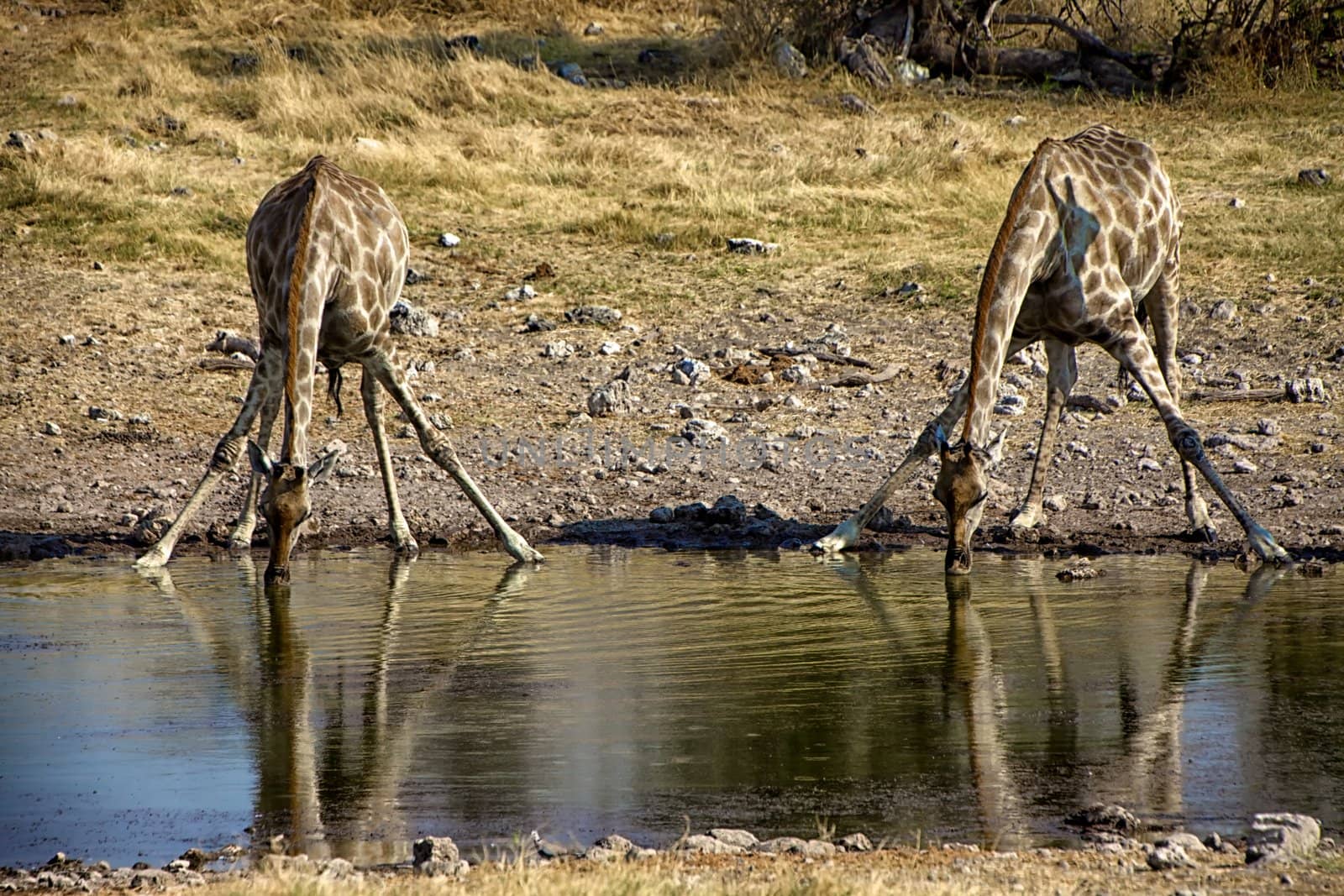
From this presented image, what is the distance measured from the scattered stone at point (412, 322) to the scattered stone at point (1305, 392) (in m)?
6.36

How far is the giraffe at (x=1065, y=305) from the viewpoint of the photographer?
8.10m

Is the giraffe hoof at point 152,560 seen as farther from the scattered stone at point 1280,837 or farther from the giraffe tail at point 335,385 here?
the scattered stone at point 1280,837

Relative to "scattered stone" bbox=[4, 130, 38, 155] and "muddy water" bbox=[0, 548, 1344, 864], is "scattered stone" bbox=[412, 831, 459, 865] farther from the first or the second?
"scattered stone" bbox=[4, 130, 38, 155]

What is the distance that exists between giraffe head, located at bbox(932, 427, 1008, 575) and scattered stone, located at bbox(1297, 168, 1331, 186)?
29.2ft

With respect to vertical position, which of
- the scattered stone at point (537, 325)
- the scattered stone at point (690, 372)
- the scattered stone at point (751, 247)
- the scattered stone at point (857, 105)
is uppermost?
the scattered stone at point (857, 105)

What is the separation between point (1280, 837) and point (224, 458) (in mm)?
6151

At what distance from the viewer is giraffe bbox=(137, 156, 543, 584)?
815 centimetres

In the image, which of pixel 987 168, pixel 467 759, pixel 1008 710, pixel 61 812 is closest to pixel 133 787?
pixel 61 812

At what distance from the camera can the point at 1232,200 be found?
15102mm

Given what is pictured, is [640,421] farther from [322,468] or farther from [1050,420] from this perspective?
[322,468]

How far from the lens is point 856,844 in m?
4.55

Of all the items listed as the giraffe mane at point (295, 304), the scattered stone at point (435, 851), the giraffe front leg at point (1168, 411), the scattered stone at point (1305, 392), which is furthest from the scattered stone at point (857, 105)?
the scattered stone at point (435, 851)

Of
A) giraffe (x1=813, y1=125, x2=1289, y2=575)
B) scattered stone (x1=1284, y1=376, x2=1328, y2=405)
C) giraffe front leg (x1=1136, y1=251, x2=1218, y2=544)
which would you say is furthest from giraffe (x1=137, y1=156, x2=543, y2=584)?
scattered stone (x1=1284, y1=376, x2=1328, y2=405)

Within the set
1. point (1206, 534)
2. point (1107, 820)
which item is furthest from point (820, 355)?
point (1107, 820)
